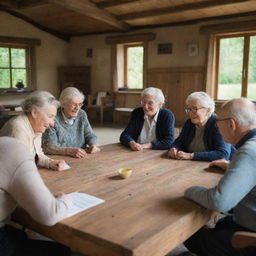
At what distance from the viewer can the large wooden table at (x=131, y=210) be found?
1.08 meters

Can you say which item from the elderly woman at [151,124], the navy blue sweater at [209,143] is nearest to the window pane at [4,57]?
the elderly woman at [151,124]

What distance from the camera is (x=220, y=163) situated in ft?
6.41

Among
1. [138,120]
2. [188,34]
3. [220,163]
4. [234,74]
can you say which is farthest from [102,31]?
[220,163]

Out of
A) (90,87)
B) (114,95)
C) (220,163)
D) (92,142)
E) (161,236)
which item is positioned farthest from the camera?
(90,87)

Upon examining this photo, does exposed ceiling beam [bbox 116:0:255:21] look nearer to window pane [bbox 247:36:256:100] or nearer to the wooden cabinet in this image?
window pane [bbox 247:36:256:100]

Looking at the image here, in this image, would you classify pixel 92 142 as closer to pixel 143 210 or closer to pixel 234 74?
pixel 143 210

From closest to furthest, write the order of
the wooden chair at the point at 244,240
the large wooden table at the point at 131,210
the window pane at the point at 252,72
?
1. the large wooden table at the point at 131,210
2. the wooden chair at the point at 244,240
3. the window pane at the point at 252,72

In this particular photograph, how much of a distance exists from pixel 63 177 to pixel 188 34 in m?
6.21

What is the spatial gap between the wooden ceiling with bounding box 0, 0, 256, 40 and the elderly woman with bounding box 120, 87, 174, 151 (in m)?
4.04

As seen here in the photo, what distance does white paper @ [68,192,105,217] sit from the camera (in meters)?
1.28

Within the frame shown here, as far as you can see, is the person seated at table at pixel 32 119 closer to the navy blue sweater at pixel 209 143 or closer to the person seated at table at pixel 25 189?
the person seated at table at pixel 25 189

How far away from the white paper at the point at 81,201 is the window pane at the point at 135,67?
7002 mm

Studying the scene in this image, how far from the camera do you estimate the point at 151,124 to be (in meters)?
2.82

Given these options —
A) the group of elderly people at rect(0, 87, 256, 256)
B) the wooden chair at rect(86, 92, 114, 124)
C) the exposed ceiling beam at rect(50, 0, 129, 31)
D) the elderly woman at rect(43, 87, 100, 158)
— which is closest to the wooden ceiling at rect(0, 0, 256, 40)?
the exposed ceiling beam at rect(50, 0, 129, 31)
